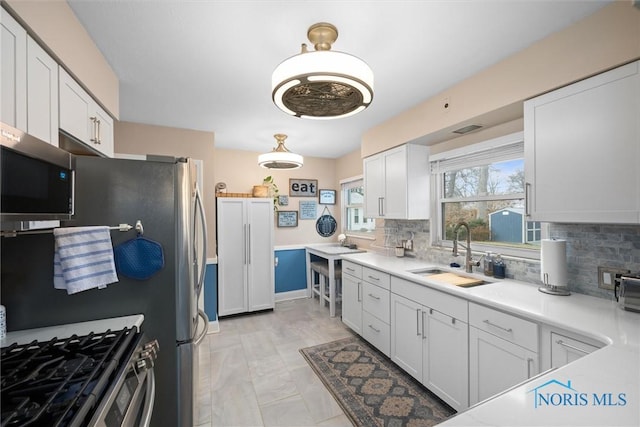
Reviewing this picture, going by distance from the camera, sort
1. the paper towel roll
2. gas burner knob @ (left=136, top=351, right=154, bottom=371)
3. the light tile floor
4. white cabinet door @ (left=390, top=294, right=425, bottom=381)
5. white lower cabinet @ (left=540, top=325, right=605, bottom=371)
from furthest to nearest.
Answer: white cabinet door @ (left=390, top=294, right=425, bottom=381), the light tile floor, the paper towel roll, white lower cabinet @ (left=540, top=325, right=605, bottom=371), gas burner knob @ (left=136, top=351, right=154, bottom=371)

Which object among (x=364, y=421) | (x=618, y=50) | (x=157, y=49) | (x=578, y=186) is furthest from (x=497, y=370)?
(x=157, y=49)

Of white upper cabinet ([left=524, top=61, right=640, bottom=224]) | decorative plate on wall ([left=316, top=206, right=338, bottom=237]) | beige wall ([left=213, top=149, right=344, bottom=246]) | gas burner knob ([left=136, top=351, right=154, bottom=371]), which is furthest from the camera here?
decorative plate on wall ([left=316, top=206, right=338, bottom=237])

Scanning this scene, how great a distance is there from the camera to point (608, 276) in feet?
5.08

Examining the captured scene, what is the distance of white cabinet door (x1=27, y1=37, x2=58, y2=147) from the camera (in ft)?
3.57

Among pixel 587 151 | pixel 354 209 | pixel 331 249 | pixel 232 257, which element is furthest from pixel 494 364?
pixel 354 209

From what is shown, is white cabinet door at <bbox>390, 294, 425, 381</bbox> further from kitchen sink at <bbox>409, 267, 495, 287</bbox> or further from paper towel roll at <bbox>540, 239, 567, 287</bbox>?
paper towel roll at <bbox>540, 239, 567, 287</bbox>

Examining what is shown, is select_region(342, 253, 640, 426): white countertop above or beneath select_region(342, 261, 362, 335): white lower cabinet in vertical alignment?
above

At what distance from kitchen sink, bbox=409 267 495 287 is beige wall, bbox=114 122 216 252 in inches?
104

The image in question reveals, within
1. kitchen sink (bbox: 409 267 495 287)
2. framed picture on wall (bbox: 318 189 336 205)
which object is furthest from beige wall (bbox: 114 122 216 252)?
kitchen sink (bbox: 409 267 495 287)

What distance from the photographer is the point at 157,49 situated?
5.52ft

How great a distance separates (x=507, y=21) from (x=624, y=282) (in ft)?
5.04

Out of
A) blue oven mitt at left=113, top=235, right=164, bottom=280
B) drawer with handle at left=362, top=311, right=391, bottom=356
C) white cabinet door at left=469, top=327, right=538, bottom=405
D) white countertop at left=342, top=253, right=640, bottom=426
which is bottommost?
drawer with handle at left=362, top=311, right=391, bottom=356

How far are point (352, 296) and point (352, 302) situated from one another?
0.07m

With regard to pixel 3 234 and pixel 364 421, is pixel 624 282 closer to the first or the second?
pixel 364 421
